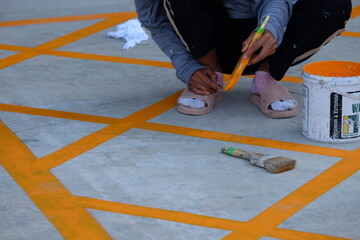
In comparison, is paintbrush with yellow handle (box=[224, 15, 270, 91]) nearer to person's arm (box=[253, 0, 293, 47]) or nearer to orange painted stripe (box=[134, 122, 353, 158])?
person's arm (box=[253, 0, 293, 47])

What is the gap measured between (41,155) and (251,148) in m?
1.10

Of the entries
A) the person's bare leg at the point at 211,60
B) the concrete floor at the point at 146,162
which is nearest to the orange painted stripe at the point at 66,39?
the concrete floor at the point at 146,162

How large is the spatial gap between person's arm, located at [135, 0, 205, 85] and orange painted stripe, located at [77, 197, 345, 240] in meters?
1.38

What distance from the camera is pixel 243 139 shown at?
4.23m

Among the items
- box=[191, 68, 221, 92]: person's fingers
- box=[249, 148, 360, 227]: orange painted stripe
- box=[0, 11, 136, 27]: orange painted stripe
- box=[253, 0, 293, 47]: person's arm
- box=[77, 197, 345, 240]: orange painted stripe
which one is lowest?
box=[0, 11, 136, 27]: orange painted stripe

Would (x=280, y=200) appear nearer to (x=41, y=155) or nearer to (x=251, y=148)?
(x=251, y=148)

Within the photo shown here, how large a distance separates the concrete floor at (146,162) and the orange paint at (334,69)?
341 millimetres

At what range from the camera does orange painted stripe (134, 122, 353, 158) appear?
4.02 meters

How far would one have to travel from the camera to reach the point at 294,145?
4.12 meters

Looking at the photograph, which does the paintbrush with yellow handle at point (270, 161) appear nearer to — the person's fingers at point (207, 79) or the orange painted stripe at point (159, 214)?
the orange painted stripe at point (159, 214)

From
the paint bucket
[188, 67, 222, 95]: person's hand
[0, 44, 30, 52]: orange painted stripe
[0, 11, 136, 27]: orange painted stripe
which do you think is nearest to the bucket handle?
the paint bucket

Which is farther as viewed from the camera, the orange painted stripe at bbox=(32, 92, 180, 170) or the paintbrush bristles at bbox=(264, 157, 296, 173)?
the orange painted stripe at bbox=(32, 92, 180, 170)

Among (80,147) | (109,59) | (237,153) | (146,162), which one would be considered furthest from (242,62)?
(109,59)

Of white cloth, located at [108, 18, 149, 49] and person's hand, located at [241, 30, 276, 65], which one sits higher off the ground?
person's hand, located at [241, 30, 276, 65]
